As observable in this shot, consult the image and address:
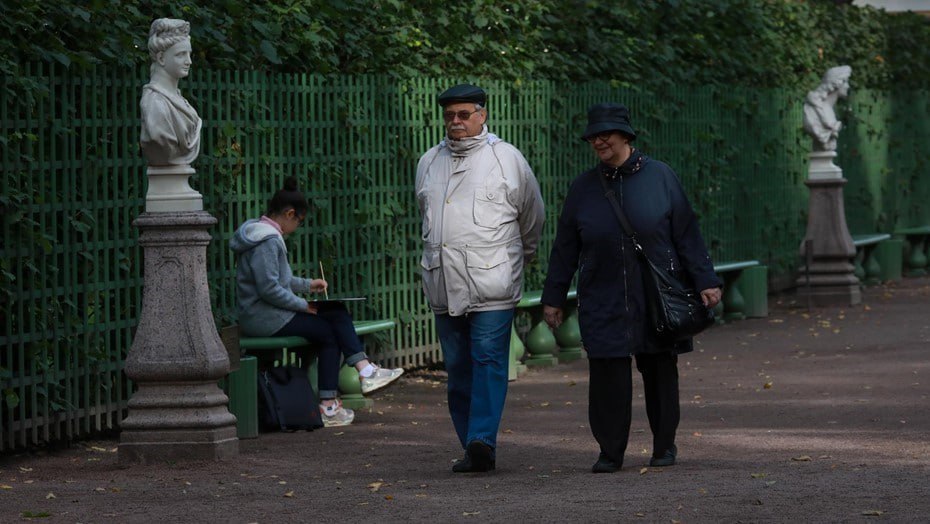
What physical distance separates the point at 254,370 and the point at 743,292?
8.55 meters

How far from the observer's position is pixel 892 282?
885 inches

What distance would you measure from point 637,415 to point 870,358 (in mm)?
3530

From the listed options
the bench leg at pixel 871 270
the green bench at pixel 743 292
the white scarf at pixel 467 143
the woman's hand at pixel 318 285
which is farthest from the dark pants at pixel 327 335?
the bench leg at pixel 871 270

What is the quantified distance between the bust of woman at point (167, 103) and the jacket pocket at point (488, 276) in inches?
60.5

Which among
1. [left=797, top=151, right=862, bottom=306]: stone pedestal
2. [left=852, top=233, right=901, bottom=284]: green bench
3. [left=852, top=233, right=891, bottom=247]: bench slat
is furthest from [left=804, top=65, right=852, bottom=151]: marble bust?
[left=852, top=233, right=901, bottom=284]: green bench

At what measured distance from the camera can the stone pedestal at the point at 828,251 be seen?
18969mm

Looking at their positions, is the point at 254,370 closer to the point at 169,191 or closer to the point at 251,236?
the point at 251,236

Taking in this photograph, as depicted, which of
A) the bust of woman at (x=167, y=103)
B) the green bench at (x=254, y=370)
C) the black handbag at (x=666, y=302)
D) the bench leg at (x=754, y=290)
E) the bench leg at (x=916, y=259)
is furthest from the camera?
the bench leg at (x=916, y=259)

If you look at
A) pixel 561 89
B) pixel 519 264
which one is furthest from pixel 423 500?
pixel 561 89

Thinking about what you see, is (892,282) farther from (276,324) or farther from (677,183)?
(677,183)

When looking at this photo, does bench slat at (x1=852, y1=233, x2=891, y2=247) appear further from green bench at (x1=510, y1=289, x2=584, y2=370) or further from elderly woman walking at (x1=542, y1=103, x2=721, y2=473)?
elderly woman walking at (x1=542, y1=103, x2=721, y2=473)

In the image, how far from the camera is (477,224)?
28.8 ft

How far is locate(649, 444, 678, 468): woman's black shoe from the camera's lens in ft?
28.5

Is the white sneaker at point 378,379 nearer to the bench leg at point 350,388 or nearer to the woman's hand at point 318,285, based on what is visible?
the bench leg at point 350,388
